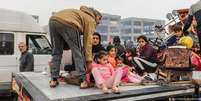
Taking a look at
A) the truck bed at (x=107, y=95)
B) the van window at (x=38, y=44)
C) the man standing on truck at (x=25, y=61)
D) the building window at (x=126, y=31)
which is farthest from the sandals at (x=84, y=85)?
the building window at (x=126, y=31)

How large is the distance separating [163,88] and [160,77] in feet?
2.63

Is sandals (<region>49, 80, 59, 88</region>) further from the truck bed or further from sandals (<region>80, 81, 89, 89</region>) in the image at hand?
sandals (<region>80, 81, 89, 89</region>)

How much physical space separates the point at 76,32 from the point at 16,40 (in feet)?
14.3

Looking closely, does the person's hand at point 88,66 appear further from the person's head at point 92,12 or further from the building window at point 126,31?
the building window at point 126,31

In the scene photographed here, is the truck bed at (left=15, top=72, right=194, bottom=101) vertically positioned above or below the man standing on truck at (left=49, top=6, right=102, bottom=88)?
below

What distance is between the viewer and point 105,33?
29.4m

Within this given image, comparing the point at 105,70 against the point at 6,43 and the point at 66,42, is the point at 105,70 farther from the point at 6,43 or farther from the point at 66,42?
the point at 6,43

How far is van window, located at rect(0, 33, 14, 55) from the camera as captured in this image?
785 cm

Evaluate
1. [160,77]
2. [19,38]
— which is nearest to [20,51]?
[19,38]

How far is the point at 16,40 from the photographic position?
7.96 m

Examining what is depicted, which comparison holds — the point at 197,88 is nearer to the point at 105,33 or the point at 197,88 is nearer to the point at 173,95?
the point at 173,95

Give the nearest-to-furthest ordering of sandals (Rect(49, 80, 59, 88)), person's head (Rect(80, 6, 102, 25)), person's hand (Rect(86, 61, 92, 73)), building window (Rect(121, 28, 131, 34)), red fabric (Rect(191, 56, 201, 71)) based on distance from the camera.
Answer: sandals (Rect(49, 80, 59, 88)), person's hand (Rect(86, 61, 92, 73)), person's head (Rect(80, 6, 102, 25)), red fabric (Rect(191, 56, 201, 71)), building window (Rect(121, 28, 131, 34))

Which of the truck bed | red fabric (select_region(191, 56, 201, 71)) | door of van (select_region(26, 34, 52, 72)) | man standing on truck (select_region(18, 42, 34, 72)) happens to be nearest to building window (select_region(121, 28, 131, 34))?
door of van (select_region(26, 34, 52, 72))

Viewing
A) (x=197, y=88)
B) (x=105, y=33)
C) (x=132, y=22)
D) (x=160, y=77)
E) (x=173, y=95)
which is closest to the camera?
(x=173, y=95)
